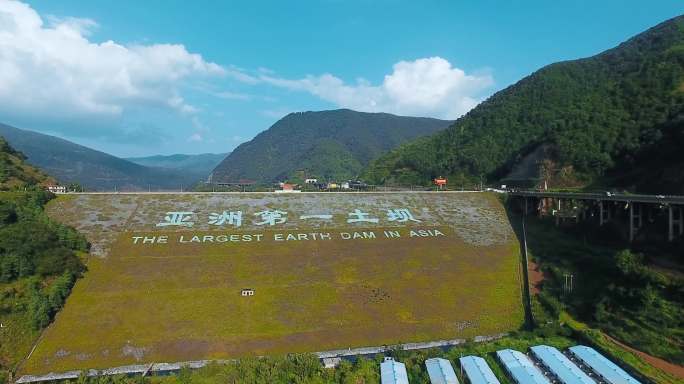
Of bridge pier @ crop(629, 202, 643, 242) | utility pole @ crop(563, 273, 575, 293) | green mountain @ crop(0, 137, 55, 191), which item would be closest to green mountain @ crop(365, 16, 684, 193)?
bridge pier @ crop(629, 202, 643, 242)

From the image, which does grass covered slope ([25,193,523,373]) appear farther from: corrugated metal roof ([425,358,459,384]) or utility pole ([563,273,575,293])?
corrugated metal roof ([425,358,459,384])

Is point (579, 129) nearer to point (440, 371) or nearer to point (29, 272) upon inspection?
point (440, 371)

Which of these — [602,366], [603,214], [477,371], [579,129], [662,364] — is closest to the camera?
[602,366]

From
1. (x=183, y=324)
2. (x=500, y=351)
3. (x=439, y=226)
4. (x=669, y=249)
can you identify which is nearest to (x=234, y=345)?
(x=183, y=324)

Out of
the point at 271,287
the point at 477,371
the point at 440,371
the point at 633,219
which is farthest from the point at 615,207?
the point at 271,287

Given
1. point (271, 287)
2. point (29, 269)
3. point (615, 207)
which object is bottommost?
point (271, 287)

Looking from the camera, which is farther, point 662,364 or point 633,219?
point 633,219

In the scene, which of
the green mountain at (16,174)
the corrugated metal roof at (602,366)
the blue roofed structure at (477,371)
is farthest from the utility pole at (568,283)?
the green mountain at (16,174)

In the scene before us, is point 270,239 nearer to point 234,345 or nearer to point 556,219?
point 234,345
